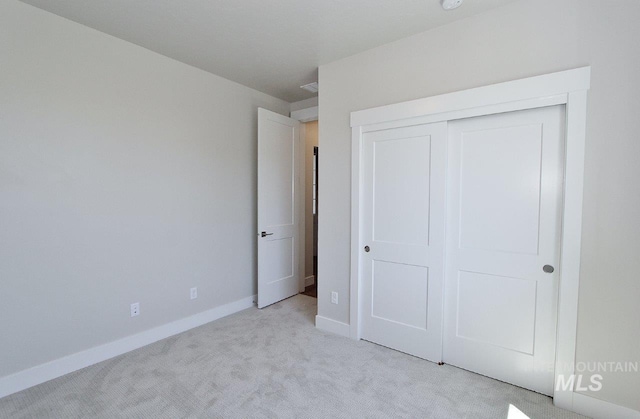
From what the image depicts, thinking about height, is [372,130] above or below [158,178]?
above

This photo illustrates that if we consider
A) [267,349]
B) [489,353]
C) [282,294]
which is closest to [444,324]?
[489,353]

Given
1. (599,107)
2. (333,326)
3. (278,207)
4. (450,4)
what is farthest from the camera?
(278,207)

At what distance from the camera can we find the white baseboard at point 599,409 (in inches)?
68.5

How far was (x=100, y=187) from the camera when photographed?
244 centimetres

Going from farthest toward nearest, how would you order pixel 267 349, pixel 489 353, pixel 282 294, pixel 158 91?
pixel 282 294, pixel 158 91, pixel 267 349, pixel 489 353

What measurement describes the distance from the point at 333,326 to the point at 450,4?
2803 mm

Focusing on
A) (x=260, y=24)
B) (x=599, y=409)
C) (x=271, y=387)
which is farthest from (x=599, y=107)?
(x=271, y=387)

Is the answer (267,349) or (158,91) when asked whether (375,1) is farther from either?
(267,349)

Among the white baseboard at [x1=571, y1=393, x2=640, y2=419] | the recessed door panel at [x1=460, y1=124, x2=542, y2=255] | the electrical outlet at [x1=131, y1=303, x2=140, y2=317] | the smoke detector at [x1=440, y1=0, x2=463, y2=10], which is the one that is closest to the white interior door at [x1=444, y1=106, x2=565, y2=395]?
the recessed door panel at [x1=460, y1=124, x2=542, y2=255]

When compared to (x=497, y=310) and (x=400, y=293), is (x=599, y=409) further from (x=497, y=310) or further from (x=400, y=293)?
(x=400, y=293)

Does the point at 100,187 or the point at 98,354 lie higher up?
the point at 100,187

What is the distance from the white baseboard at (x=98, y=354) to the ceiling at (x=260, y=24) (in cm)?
255

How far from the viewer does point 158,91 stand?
2.79 metres

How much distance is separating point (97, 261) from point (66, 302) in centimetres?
34
